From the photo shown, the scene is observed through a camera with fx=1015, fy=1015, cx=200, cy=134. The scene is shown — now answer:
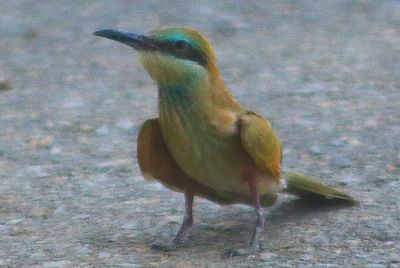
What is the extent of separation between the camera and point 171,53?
3.71 meters

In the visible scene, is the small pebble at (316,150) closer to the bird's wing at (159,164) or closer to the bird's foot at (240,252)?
the bird's wing at (159,164)

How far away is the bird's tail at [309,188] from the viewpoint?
14.1 ft

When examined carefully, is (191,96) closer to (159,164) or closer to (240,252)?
(159,164)

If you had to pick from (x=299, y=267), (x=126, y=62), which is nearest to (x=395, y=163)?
(x=299, y=267)

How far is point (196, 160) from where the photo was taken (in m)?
3.74

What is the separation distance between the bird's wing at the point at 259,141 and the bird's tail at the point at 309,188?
0.40 m

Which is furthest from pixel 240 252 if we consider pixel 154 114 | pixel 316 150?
pixel 154 114

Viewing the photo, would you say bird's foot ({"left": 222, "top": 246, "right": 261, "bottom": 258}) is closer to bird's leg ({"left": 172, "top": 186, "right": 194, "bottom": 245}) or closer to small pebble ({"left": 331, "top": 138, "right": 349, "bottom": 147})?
bird's leg ({"left": 172, "top": 186, "right": 194, "bottom": 245})

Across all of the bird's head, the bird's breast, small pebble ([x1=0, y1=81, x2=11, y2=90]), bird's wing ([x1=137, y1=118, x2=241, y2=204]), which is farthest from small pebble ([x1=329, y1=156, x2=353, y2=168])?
small pebble ([x1=0, y1=81, x2=11, y2=90])

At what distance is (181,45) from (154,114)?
2.51 meters

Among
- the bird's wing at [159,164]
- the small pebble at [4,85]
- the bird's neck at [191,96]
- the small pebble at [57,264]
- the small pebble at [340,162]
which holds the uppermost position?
the bird's neck at [191,96]

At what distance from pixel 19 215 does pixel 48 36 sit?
361 cm

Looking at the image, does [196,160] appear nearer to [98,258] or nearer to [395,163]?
[98,258]


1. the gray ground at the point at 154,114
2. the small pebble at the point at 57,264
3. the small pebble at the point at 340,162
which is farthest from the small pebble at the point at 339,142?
the small pebble at the point at 57,264
